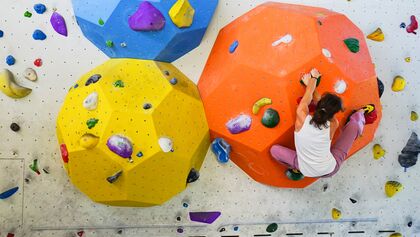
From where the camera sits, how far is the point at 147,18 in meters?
2.71

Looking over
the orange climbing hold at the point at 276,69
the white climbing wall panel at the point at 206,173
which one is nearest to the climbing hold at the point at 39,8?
the white climbing wall panel at the point at 206,173

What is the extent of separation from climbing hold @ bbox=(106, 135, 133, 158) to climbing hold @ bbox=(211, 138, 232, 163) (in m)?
0.59

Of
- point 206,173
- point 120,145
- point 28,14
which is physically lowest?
point 206,173

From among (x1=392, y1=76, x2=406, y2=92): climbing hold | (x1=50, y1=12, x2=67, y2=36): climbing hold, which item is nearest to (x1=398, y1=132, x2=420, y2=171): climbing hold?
(x1=392, y1=76, x2=406, y2=92): climbing hold

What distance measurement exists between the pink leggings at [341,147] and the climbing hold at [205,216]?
0.66 m

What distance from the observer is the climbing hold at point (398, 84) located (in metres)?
3.25

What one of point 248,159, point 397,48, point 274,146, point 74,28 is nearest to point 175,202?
point 248,159

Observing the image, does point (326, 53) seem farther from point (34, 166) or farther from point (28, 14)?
point (34, 166)

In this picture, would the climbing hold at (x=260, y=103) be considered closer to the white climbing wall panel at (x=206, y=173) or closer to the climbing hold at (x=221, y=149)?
the climbing hold at (x=221, y=149)

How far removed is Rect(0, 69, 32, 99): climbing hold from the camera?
2.96 meters

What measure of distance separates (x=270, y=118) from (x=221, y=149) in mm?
421

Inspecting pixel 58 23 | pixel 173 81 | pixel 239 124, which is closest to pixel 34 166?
pixel 58 23

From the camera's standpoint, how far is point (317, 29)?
2.73 meters

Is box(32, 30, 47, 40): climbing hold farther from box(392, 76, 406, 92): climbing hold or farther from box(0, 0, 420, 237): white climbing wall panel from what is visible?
box(392, 76, 406, 92): climbing hold
